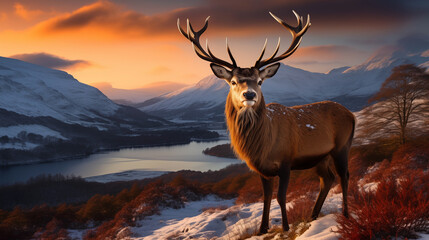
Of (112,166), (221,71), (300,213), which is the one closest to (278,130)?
(221,71)

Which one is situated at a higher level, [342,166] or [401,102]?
[401,102]

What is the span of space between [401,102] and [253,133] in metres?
16.9

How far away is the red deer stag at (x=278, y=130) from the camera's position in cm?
540

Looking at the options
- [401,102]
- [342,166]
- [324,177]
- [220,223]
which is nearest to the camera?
[342,166]

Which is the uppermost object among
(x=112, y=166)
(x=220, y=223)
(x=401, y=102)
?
(x=401, y=102)

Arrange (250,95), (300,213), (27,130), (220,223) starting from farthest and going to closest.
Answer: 1. (27,130)
2. (220,223)
3. (300,213)
4. (250,95)

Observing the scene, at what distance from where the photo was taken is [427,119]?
1847 centimetres

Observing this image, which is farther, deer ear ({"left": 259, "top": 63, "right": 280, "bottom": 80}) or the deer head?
deer ear ({"left": 259, "top": 63, "right": 280, "bottom": 80})

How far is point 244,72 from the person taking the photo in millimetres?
5371

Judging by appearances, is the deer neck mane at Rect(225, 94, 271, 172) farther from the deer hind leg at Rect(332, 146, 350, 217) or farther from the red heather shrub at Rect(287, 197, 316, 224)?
the red heather shrub at Rect(287, 197, 316, 224)

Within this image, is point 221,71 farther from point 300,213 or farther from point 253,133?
point 300,213

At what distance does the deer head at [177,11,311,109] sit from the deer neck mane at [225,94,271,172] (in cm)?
14

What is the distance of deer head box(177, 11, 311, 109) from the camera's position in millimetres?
5117

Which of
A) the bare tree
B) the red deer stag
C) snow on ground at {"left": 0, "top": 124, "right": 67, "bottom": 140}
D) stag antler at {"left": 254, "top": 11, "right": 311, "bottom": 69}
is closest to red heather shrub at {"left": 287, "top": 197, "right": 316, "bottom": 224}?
the red deer stag
